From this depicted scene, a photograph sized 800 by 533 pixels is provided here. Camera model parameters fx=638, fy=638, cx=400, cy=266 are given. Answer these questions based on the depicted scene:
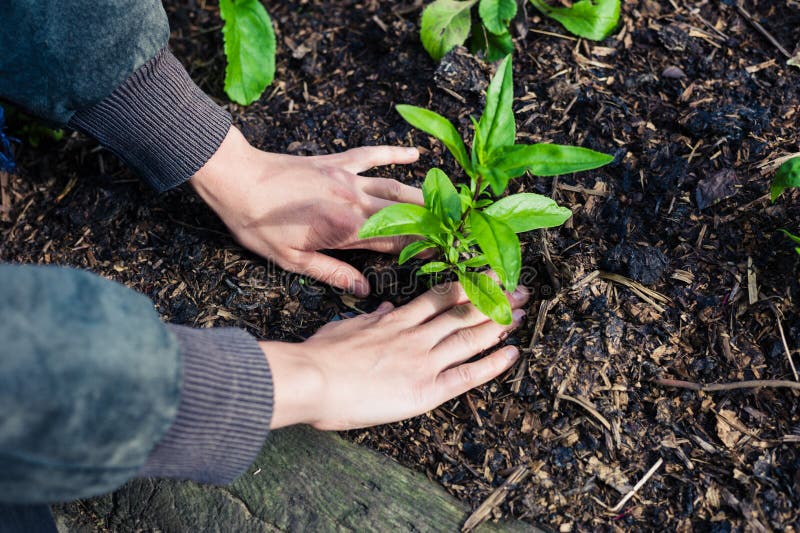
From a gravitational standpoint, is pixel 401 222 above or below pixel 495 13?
below

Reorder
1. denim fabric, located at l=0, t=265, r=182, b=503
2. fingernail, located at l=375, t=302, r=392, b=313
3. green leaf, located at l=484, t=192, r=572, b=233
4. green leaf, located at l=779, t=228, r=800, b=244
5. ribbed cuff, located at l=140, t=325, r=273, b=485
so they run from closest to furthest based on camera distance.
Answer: denim fabric, located at l=0, t=265, r=182, b=503 → ribbed cuff, located at l=140, t=325, r=273, b=485 → green leaf, located at l=484, t=192, r=572, b=233 → green leaf, located at l=779, t=228, r=800, b=244 → fingernail, located at l=375, t=302, r=392, b=313

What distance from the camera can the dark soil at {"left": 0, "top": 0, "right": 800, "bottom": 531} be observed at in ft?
6.24

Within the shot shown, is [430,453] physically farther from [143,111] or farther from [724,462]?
[143,111]

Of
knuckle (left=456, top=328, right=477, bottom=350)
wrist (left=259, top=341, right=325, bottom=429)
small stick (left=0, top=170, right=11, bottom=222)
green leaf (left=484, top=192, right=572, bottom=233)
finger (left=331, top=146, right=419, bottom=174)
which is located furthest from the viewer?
small stick (left=0, top=170, right=11, bottom=222)

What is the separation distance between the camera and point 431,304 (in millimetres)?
2139

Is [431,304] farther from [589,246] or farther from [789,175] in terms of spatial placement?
[789,175]

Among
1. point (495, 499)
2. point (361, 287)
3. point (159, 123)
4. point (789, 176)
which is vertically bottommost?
point (495, 499)

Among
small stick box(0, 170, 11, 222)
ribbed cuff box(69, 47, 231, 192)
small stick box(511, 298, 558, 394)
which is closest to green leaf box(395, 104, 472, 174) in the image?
small stick box(511, 298, 558, 394)

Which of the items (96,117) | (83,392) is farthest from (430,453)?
(96,117)

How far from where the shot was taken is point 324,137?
2568 millimetres

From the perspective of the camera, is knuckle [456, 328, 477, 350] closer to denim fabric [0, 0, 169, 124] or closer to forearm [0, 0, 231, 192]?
forearm [0, 0, 231, 192]

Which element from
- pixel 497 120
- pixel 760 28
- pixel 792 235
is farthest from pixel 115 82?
pixel 760 28

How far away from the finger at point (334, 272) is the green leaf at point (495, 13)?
3.63 ft

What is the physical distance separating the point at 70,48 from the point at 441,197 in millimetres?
1211
